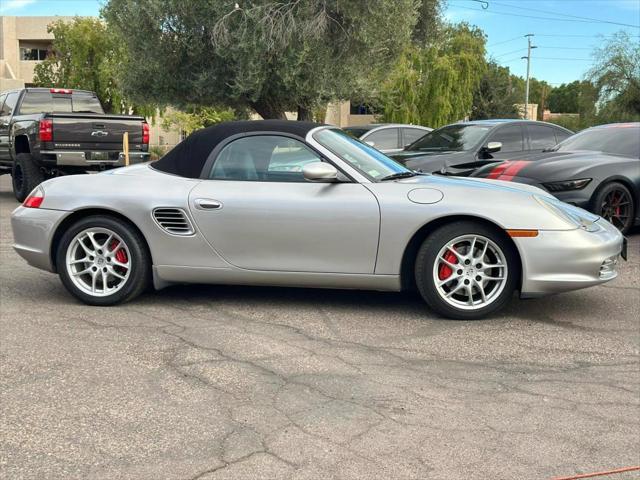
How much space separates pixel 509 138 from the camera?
11.0 m

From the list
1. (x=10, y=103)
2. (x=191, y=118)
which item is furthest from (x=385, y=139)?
(x=191, y=118)

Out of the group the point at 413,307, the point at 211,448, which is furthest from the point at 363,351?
the point at 211,448

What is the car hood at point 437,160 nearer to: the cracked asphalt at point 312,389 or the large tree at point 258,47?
the cracked asphalt at point 312,389

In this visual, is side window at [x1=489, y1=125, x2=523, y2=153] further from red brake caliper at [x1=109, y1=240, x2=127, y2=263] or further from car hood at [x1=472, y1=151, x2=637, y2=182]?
red brake caliper at [x1=109, y1=240, x2=127, y2=263]

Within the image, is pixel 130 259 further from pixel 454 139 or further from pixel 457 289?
pixel 454 139

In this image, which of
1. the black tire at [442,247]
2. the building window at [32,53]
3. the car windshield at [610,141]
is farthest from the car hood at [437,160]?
the building window at [32,53]

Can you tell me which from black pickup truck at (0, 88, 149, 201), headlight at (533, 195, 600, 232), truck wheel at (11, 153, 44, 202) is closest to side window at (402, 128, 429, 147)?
black pickup truck at (0, 88, 149, 201)

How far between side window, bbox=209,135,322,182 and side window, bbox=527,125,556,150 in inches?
272

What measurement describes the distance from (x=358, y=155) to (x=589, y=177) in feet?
12.7

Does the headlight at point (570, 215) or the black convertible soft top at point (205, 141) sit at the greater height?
the black convertible soft top at point (205, 141)

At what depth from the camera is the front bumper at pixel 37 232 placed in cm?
535

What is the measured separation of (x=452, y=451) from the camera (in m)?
3.01

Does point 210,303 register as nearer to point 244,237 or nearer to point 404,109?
point 244,237

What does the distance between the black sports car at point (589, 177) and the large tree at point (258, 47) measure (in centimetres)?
1014
